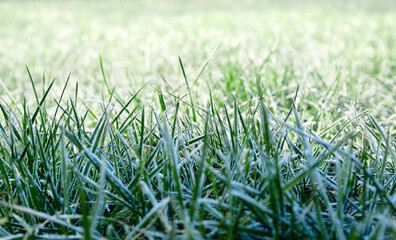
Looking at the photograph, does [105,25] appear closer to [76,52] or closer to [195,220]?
[76,52]

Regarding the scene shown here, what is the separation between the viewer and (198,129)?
1.15 metres

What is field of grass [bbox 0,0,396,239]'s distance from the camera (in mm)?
702

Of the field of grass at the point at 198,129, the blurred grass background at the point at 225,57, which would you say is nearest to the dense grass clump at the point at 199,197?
the field of grass at the point at 198,129

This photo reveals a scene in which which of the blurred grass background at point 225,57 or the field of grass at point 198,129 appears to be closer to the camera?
the field of grass at point 198,129

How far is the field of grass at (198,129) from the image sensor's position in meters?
0.70

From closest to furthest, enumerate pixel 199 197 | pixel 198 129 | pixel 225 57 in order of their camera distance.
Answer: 1. pixel 199 197
2. pixel 198 129
3. pixel 225 57

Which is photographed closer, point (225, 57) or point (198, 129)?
point (198, 129)

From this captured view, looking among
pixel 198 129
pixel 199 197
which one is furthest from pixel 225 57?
pixel 199 197

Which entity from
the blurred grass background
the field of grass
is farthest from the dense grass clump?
the blurred grass background

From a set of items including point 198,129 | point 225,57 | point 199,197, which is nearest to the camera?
point 199,197

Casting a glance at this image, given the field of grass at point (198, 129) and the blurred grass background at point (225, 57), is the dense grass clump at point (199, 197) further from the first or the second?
the blurred grass background at point (225, 57)

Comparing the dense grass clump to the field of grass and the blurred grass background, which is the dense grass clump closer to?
the field of grass

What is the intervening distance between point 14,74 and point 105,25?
251 cm

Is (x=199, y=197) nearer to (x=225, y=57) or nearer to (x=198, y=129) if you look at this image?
(x=198, y=129)
